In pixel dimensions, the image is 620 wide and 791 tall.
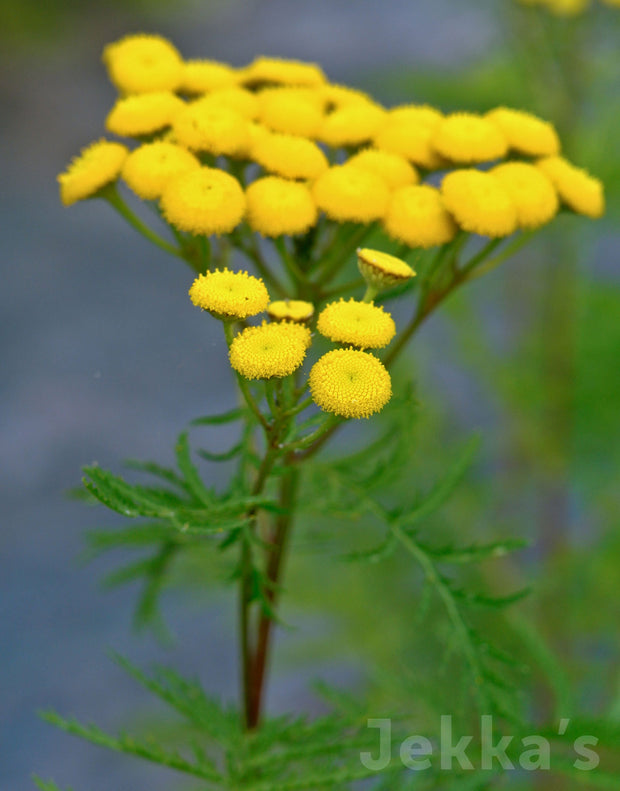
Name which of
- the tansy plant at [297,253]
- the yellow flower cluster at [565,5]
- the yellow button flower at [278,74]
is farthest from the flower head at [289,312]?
the yellow flower cluster at [565,5]

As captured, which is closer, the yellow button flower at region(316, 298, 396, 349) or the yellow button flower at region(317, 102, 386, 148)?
the yellow button flower at region(316, 298, 396, 349)

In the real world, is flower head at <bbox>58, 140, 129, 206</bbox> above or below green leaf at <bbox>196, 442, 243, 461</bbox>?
above

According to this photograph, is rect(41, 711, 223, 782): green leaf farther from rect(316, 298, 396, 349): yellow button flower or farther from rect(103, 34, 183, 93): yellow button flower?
rect(103, 34, 183, 93): yellow button flower

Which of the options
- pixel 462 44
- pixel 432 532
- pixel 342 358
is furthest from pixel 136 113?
pixel 462 44

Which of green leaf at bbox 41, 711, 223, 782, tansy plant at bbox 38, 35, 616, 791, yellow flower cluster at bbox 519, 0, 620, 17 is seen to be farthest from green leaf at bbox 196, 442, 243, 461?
yellow flower cluster at bbox 519, 0, 620, 17

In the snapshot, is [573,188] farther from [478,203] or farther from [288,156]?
[288,156]

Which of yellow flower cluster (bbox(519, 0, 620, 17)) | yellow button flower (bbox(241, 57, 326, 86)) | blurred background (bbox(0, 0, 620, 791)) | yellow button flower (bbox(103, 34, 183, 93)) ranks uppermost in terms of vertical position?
yellow flower cluster (bbox(519, 0, 620, 17))
